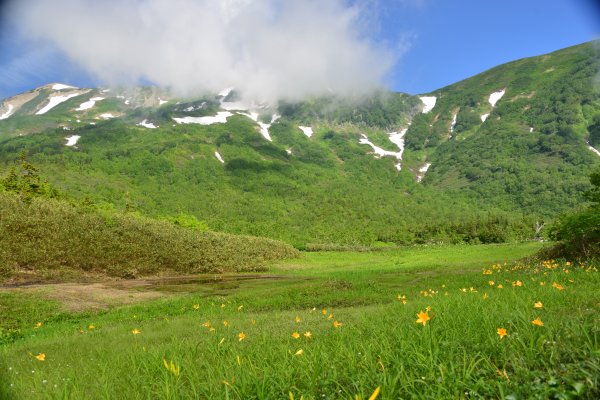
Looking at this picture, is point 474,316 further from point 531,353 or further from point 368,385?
point 368,385

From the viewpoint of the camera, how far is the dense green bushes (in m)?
34.1

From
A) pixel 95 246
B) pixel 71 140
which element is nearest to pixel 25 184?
pixel 95 246

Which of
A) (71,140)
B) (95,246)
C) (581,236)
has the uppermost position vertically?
(71,140)

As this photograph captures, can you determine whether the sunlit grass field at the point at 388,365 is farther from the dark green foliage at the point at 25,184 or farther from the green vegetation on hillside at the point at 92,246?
the dark green foliage at the point at 25,184

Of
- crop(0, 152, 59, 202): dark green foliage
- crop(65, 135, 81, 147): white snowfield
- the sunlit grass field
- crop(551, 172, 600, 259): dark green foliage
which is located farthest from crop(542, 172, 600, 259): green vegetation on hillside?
crop(65, 135, 81, 147): white snowfield

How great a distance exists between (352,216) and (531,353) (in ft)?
495

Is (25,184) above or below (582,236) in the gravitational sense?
above

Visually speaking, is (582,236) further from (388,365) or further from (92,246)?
(92,246)

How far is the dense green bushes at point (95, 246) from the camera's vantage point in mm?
34125

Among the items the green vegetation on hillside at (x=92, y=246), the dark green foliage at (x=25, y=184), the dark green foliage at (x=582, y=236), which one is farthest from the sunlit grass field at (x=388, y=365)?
the dark green foliage at (x=25, y=184)

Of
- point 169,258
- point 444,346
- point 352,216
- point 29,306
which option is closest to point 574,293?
point 444,346

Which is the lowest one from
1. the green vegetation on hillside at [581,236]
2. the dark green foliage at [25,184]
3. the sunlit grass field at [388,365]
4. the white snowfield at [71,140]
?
the green vegetation on hillside at [581,236]

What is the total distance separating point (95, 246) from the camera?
3919 centimetres

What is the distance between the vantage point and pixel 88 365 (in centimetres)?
538
